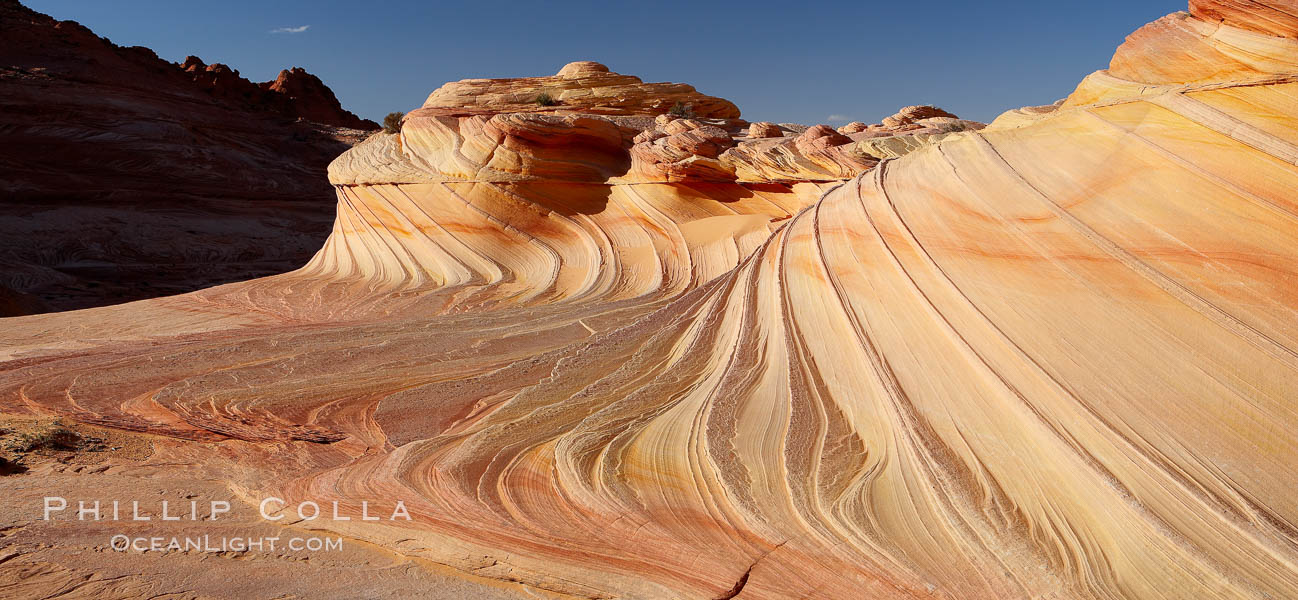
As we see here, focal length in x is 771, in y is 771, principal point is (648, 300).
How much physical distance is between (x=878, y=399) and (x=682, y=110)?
9.37 meters

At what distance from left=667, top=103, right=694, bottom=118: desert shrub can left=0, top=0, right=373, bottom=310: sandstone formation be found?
10.1 meters

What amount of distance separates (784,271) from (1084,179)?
1917mm

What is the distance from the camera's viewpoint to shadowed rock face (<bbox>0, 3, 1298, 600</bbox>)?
2.72m

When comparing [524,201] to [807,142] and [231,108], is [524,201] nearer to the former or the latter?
[807,142]

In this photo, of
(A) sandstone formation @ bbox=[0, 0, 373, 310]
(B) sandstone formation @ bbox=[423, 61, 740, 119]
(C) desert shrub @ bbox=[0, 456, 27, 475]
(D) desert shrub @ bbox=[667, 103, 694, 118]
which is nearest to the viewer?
(C) desert shrub @ bbox=[0, 456, 27, 475]

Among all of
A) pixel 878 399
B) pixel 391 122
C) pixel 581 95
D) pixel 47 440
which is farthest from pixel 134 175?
pixel 878 399

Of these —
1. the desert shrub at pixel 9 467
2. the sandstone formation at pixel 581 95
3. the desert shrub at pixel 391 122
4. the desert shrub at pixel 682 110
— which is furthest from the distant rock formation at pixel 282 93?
the desert shrub at pixel 9 467

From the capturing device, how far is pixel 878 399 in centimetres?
384

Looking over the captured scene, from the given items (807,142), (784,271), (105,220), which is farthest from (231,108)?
(784,271)

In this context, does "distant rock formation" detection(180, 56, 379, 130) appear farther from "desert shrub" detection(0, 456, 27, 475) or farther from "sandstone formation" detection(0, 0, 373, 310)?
"desert shrub" detection(0, 456, 27, 475)

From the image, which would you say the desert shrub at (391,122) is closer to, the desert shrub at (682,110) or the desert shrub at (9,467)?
the desert shrub at (682,110)

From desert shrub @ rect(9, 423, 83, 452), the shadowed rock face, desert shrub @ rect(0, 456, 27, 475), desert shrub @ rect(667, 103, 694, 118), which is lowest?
desert shrub @ rect(0, 456, 27, 475)

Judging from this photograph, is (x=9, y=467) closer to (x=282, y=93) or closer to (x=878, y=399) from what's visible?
(x=878, y=399)

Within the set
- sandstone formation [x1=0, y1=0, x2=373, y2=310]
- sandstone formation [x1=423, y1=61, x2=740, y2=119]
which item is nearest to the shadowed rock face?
sandstone formation [x1=423, y1=61, x2=740, y2=119]
